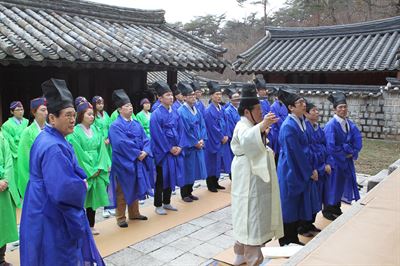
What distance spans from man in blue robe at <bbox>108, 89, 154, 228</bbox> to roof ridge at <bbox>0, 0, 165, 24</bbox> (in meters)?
5.03

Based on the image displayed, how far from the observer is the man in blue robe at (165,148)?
6734 mm

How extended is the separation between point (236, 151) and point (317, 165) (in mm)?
1930

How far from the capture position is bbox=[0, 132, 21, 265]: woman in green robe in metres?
4.50

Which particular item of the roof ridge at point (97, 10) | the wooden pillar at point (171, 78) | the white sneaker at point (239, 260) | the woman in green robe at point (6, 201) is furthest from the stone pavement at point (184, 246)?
the roof ridge at point (97, 10)

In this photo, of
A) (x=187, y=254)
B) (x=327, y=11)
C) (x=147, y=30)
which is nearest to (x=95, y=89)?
(x=147, y=30)

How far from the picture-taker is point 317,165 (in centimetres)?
549

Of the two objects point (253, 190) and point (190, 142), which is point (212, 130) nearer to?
point (190, 142)

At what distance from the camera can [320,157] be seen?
5.54 m

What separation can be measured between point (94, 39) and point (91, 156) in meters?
3.99

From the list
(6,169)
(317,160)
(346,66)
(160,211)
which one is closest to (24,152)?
(6,169)

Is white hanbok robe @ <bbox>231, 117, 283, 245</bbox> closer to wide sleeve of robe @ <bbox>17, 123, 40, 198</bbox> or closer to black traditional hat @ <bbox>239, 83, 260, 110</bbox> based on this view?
black traditional hat @ <bbox>239, 83, 260, 110</bbox>

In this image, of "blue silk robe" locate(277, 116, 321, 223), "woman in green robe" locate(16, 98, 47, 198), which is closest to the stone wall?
"blue silk robe" locate(277, 116, 321, 223)

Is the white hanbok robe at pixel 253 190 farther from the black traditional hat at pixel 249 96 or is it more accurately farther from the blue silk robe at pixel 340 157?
the blue silk robe at pixel 340 157

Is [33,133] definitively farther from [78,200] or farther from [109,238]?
[78,200]
